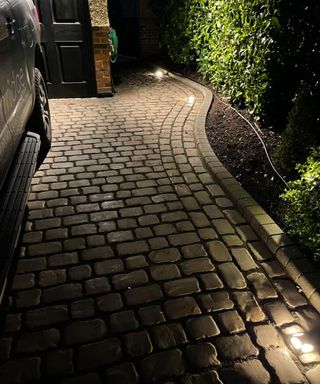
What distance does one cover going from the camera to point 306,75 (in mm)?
4039

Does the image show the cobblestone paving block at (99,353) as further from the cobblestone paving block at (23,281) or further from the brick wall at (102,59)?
the brick wall at (102,59)

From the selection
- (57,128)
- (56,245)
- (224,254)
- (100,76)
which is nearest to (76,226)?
(56,245)

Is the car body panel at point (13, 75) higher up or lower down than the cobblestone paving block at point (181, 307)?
higher up

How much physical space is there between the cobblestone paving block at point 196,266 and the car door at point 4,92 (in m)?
1.59

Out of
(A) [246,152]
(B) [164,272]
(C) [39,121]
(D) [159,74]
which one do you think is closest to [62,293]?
(B) [164,272]

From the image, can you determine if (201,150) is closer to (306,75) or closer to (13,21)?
(306,75)

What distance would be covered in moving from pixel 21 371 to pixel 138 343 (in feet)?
2.34

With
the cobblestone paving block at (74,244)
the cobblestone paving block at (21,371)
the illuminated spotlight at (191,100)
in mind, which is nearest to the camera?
the cobblestone paving block at (21,371)

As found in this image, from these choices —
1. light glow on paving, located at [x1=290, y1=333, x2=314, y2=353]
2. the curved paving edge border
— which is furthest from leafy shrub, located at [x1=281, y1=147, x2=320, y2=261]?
light glow on paving, located at [x1=290, y1=333, x2=314, y2=353]

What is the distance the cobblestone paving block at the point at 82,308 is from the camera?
231 cm

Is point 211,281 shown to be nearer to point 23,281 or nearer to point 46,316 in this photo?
point 46,316

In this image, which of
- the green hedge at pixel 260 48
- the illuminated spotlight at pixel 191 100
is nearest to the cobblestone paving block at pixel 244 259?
the green hedge at pixel 260 48

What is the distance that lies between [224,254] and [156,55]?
353 inches

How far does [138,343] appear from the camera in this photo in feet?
7.00
